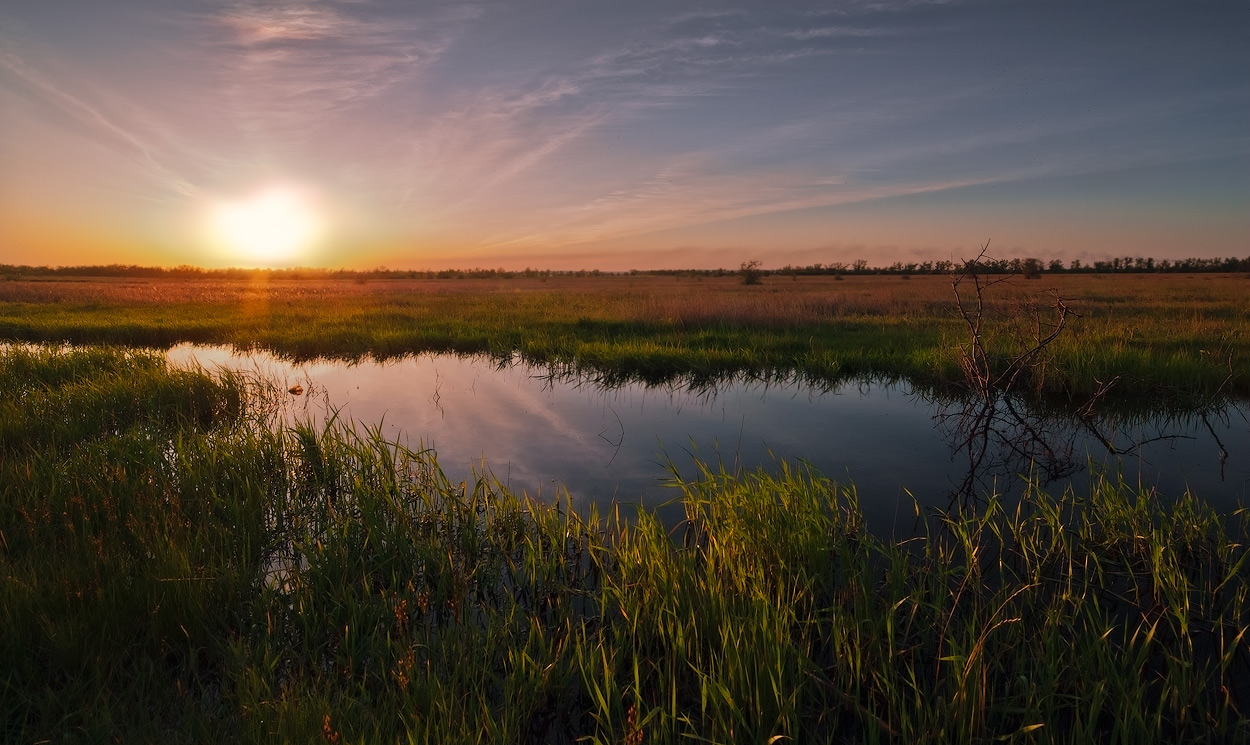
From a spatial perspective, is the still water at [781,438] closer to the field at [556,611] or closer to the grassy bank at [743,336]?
the field at [556,611]

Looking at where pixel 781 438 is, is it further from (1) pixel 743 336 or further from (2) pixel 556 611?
→ (1) pixel 743 336

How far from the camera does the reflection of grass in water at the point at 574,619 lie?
277 cm

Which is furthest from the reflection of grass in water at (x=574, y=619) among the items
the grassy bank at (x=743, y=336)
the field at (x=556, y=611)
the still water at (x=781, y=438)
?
the grassy bank at (x=743, y=336)

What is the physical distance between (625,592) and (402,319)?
2014cm

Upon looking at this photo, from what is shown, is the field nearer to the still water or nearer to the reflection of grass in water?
the reflection of grass in water

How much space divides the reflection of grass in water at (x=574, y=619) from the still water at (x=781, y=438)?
3.19 feet

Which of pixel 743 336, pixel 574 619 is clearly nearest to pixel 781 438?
pixel 574 619

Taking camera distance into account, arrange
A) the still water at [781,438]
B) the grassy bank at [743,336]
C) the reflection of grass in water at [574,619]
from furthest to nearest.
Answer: the grassy bank at [743,336] < the still water at [781,438] < the reflection of grass in water at [574,619]

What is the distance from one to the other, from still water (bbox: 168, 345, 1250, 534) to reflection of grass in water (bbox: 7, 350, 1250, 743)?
973 millimetres

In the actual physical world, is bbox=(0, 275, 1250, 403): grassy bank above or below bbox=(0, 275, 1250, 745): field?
above

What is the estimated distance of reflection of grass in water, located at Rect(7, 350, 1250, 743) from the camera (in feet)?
9.10

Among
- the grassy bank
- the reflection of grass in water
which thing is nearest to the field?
the reflection of grass in water

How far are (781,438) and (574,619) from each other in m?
4.89

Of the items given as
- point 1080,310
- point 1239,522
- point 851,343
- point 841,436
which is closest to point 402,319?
point 851,343
